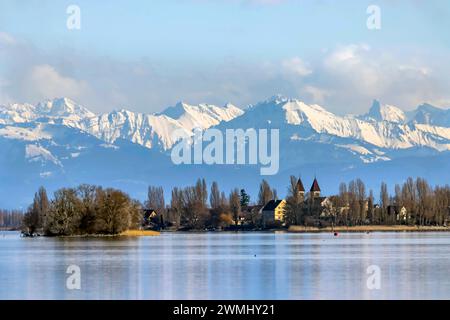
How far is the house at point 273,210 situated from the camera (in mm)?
185125

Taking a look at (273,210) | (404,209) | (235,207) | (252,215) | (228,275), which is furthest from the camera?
(273,210)

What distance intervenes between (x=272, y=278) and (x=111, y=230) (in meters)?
69.1

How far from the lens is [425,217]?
164125 millimetres

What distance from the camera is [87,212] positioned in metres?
110

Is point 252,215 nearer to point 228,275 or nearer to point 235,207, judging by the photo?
point 235,207

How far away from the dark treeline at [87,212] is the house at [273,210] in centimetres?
7187

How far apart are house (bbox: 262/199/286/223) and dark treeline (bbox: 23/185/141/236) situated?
71.9 meters

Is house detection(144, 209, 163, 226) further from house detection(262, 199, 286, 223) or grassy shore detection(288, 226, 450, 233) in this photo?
grassy shore detection(288, 226, 450, 233)

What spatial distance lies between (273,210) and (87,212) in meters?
82.8

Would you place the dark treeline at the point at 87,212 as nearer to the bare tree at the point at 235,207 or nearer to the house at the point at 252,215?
the bare tree at the point at 235,207

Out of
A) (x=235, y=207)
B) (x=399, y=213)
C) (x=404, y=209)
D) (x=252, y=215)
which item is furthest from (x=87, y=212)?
(x=252, y=215)

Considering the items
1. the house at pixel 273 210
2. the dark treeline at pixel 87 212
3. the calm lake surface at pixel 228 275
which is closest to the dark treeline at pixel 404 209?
the house at pixel 273 210

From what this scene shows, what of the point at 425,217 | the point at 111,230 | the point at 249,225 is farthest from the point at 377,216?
the point at 111,230

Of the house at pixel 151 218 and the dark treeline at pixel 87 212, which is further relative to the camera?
the house at pixel 151 218
